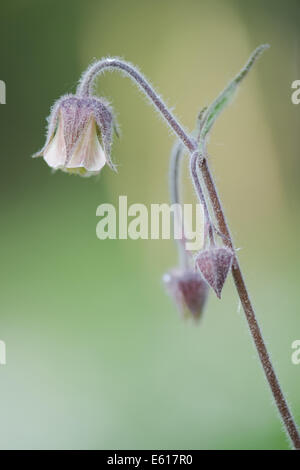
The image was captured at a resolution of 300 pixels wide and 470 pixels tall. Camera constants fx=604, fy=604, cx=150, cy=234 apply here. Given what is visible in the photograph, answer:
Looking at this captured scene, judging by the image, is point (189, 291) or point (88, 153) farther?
point (189, 291)

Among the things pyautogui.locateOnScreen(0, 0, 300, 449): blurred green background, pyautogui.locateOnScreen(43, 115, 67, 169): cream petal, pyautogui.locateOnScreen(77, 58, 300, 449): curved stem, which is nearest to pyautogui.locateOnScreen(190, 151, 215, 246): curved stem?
pyautogui.locateOnScreen(77, 58, 300, 449): curved stem

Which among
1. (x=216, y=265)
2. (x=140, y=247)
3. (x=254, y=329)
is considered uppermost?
(x=140, y=247)

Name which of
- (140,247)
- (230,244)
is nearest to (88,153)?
(230,244)

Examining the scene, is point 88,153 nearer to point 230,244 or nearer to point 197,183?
point 197,183

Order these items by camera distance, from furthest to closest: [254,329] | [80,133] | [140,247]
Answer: [140,247], [80,133], [254,329]

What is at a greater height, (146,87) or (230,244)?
(146,87)
